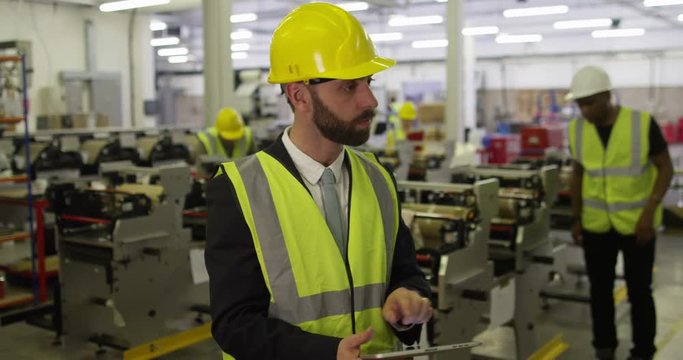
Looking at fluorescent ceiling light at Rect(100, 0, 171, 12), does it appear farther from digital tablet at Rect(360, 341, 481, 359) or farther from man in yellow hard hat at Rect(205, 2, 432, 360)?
digital tablet at Rect(360, 341, 481, 359)

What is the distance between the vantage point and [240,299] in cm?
156

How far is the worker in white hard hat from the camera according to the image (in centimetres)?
401

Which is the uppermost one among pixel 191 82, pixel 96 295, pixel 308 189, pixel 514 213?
pixel 191 82

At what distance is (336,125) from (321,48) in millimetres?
185

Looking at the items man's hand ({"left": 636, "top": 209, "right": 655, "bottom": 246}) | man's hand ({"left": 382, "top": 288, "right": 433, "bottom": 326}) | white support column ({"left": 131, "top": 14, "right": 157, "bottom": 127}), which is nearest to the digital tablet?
man's hand ({"left": 382, "top": 288, "right": 433, "bottom": 326})

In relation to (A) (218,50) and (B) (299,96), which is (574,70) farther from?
(B) (299,96)

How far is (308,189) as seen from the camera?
1.68 meters

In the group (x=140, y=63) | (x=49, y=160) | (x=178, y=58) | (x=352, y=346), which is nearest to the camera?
(x=352, y=346)

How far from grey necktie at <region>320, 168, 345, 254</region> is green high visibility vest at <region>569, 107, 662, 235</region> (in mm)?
2842

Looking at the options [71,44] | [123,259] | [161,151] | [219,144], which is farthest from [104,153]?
[71,44]

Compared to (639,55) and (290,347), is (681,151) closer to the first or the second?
(639,55)

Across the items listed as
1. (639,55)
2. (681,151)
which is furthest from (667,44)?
(681,151)

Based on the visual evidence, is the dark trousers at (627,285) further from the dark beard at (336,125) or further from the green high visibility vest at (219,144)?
the green high visibility vest at (219,144)

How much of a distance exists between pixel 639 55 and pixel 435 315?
18480 millimetres
